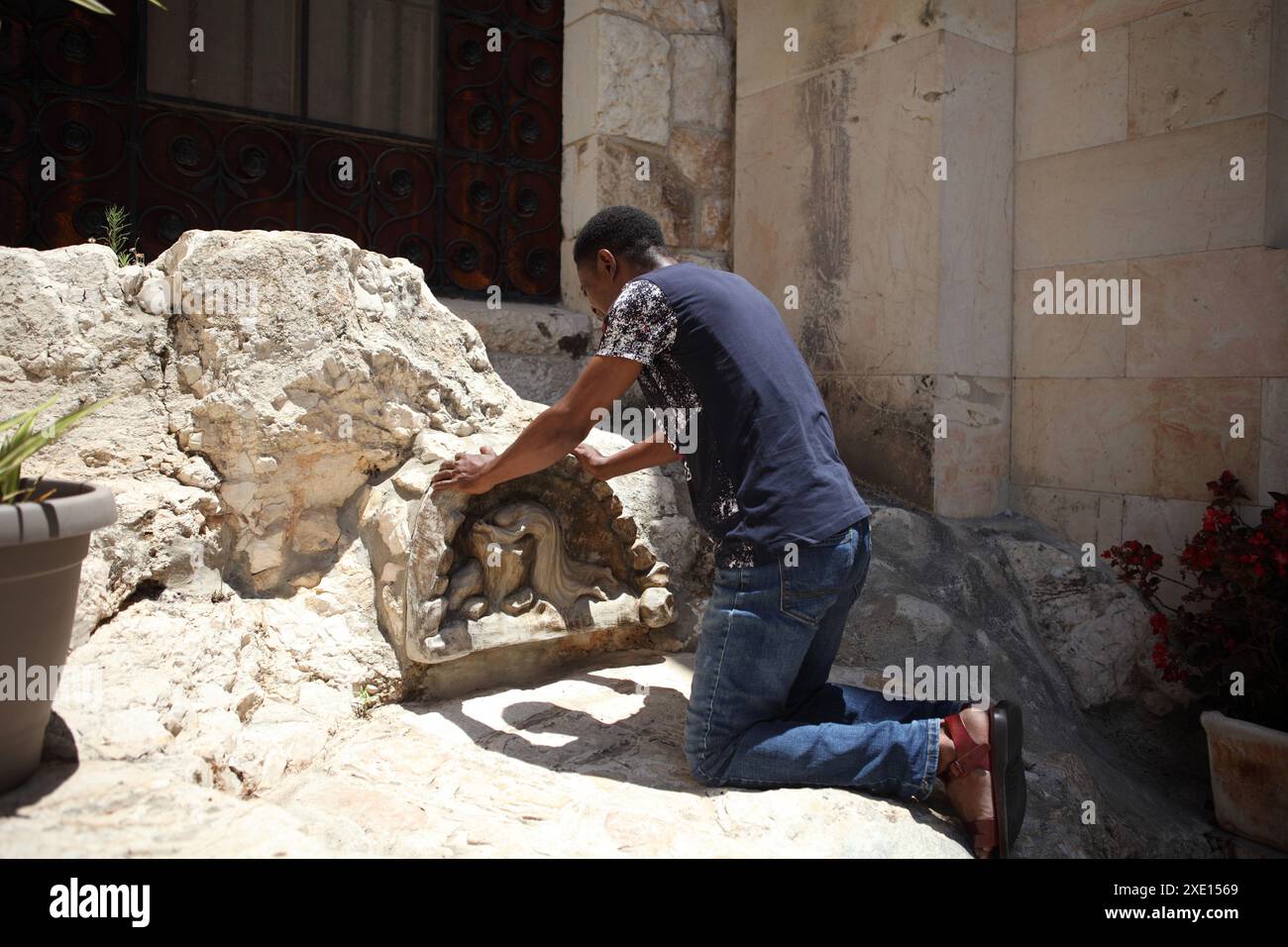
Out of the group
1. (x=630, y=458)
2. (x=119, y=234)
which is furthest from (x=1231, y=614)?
(x=119, y=234)

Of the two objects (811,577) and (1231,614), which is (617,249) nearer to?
(811,577)

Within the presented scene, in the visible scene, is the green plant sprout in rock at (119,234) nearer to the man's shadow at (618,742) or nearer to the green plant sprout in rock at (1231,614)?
the man's shadow at (618,742)

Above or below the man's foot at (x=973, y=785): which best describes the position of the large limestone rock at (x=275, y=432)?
above

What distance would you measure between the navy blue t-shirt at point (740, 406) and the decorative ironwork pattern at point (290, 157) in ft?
7.47

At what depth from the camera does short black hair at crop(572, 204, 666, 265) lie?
7.95 feet

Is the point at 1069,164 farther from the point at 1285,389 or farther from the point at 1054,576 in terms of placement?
the point at 1054,576

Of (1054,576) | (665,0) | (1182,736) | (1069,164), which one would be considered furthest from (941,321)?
(665,0)

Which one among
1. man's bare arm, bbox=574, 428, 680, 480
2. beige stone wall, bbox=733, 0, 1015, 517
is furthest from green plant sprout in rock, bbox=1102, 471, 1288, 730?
man's bare arm, bbox=574, 428, 680, 480

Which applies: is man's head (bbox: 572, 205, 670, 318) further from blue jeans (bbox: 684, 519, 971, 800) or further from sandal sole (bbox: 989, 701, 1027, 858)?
sandal sole (bbox: 989, 701, 1027, 858)

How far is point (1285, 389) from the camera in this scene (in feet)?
10.7

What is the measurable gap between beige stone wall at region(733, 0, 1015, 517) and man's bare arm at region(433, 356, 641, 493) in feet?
6.31

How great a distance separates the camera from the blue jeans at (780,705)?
2.18 metres

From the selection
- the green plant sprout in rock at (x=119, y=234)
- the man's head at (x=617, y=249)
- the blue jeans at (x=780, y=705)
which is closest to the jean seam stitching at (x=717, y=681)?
the blue jeans at (x=780, y=705)

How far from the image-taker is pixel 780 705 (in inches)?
89.3
